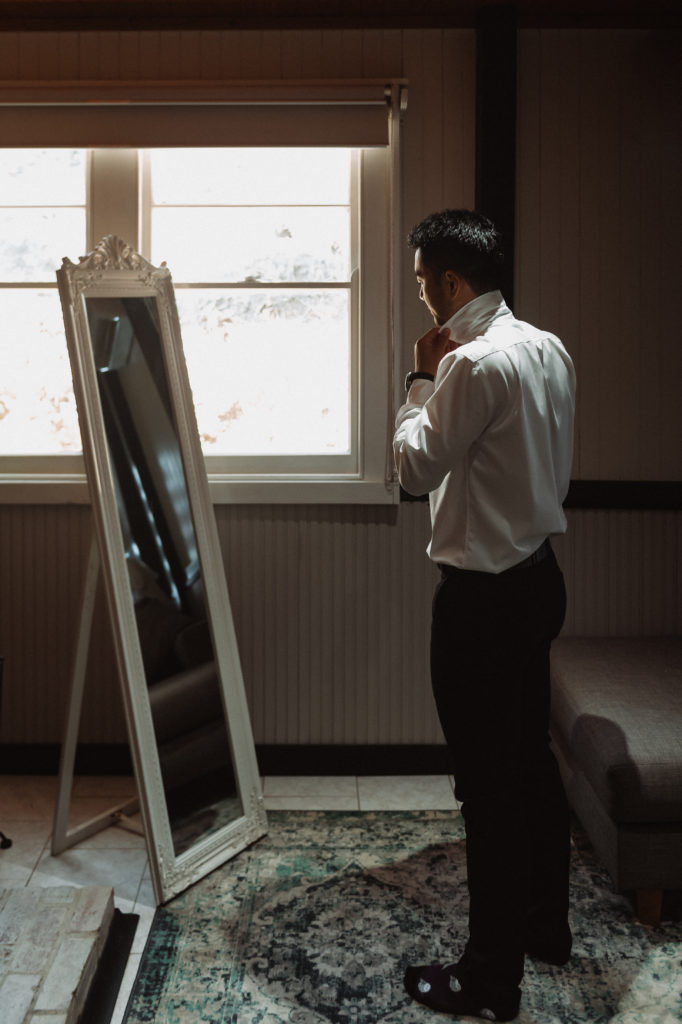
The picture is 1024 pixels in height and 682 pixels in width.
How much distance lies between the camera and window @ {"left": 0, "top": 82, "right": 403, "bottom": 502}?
313 cm

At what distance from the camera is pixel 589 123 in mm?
3104

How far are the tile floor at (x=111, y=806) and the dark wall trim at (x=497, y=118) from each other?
5.82ft

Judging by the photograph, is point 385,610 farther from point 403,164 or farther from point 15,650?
point 403,164

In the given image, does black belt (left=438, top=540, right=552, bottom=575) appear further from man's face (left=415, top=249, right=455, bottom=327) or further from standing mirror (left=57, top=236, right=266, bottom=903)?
standing mirror (left=57, top=236, right=266, bottom=903)

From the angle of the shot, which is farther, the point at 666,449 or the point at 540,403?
the point at 666,449

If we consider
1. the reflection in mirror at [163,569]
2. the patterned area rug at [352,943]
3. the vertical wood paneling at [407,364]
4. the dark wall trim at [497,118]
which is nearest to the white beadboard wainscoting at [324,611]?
the vertical wood paneling at [407,364]

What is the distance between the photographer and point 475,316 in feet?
6.04

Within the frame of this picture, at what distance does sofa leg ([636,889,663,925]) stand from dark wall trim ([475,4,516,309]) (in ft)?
6.29

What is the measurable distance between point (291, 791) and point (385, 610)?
72 centimetres

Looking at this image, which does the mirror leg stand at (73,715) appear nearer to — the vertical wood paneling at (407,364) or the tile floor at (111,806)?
the tile floor at (111,806)

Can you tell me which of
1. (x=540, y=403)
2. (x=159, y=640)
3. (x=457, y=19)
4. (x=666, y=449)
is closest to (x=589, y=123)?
(x=457, y=19)

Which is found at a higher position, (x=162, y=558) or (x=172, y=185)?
(x=172, y=185)

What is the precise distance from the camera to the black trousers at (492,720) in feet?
5.92

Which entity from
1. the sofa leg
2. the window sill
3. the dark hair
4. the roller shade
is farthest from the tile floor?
the roller shade
